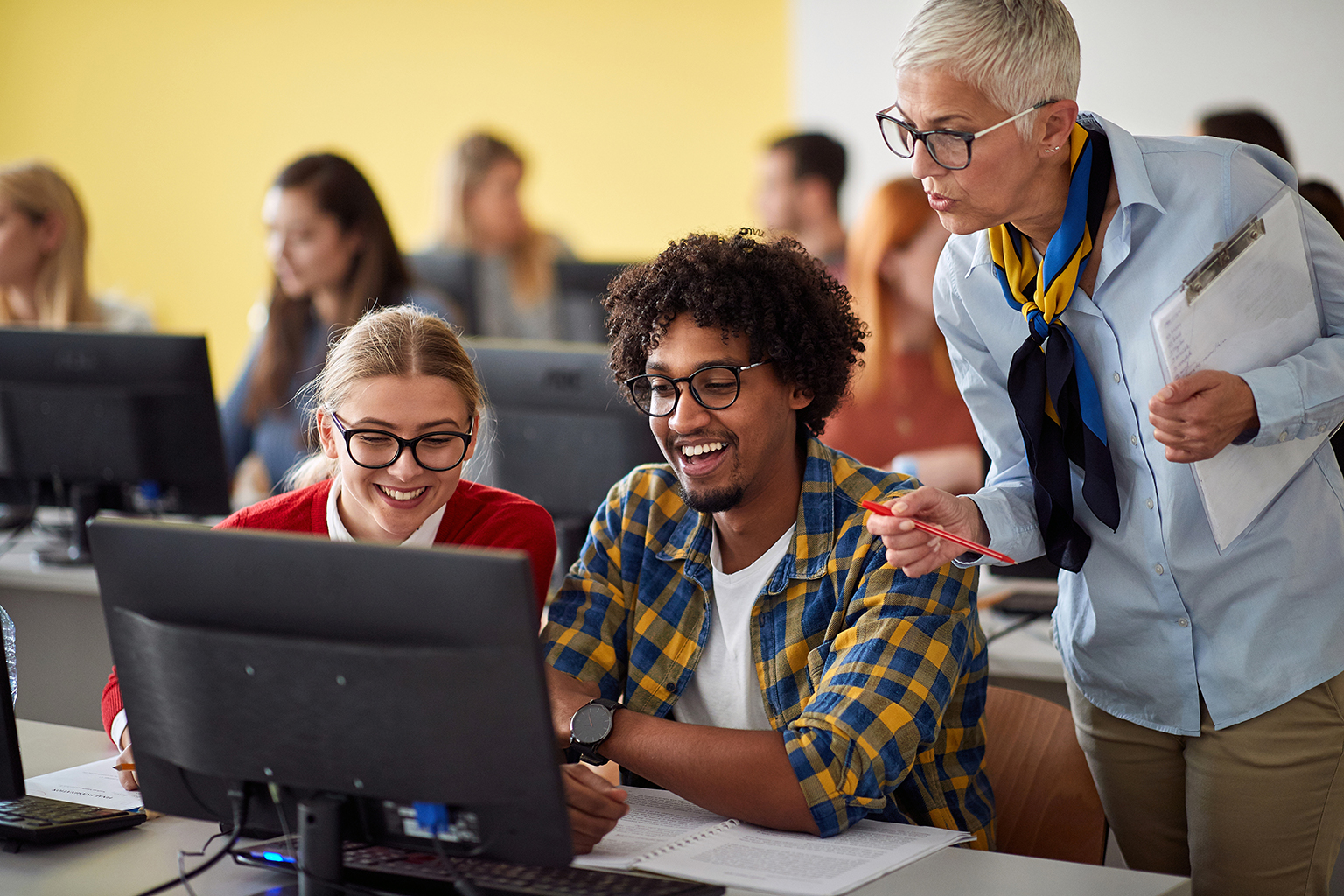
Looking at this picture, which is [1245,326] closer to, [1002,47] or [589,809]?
[1002,47]

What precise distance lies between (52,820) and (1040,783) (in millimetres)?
1179

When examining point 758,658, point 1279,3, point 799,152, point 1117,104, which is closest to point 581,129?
point 799,152

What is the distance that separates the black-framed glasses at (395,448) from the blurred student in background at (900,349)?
1729 millimetres

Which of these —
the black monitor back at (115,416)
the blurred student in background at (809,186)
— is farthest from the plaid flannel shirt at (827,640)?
the blurred student in background at (809,186)

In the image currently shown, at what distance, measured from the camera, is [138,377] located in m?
2.67

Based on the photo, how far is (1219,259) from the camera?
1404 millimetres

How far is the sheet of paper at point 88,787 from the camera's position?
1536 millimetres

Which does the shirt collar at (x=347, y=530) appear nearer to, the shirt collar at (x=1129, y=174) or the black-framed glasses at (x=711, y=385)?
the black-framed glasses at (x=711, y=385)

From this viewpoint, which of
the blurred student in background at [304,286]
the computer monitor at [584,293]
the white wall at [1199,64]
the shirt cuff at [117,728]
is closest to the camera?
the shirt cuff at [117,728]

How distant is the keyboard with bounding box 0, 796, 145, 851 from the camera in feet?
4.61

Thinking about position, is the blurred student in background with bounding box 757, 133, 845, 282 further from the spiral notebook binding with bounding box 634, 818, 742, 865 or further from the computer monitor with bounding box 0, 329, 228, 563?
the spiral notebook binding with bounding box 634, 818, 742, 865

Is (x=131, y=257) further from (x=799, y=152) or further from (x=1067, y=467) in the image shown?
(x=1067, y=467)

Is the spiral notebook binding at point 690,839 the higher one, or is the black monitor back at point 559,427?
the black monitor back at point 559,427

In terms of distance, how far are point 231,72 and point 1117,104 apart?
14.4ft
